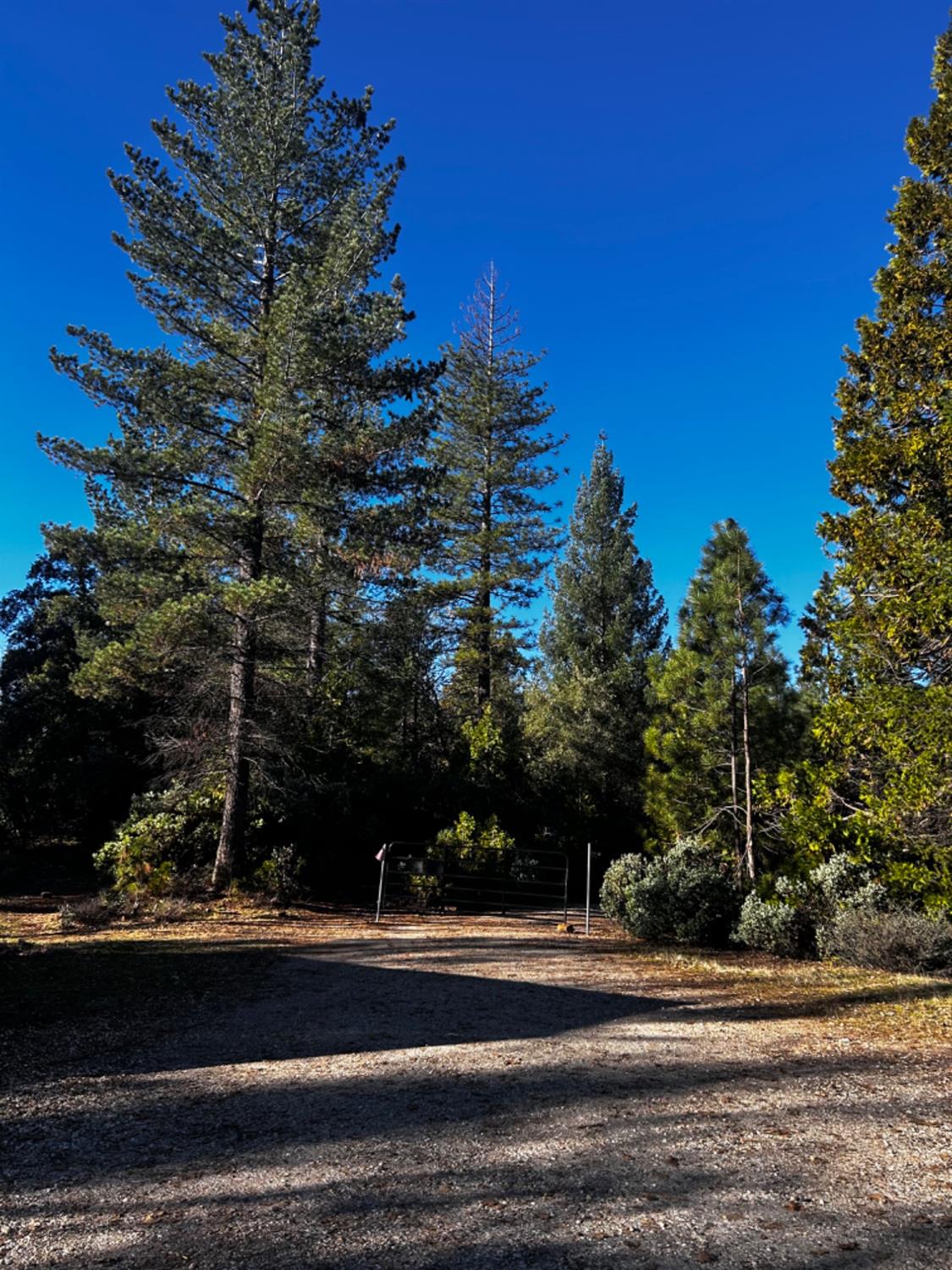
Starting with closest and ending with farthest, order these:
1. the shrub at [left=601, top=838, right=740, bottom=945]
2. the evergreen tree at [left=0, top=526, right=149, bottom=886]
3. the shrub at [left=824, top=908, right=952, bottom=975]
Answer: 1. the shrub at [left=824, top=908, right=952, bottom=975]
2. the shrub at [left=601, top=838, right=740, bottom=945]
3. the evergreen tree at [left=0, top=526, right=149, bottom=886]

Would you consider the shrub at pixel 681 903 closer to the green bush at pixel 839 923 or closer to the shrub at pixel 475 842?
the green bush at pixel 839 923

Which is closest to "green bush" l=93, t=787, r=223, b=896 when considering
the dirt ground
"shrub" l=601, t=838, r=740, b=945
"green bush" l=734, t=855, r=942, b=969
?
the dirt ground

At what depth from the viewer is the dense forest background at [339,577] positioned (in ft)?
29.1

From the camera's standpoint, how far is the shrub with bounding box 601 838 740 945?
10.0 meters

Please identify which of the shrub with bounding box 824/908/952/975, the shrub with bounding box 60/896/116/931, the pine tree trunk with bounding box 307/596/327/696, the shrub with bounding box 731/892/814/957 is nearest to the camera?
the shrub with bounding box 824/908/952/975

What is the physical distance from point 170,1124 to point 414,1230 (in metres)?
1.59

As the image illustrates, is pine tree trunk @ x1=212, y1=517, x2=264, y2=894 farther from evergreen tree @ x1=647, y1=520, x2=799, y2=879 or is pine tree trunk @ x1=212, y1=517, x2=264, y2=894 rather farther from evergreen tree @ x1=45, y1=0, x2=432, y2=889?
evergreen tree @ x1=647, y1=520, x2=799, y2=879

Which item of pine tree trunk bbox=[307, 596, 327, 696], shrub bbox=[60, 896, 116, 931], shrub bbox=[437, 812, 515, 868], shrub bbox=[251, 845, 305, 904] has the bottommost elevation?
shrub bbox=[60, 896, 116, 931]

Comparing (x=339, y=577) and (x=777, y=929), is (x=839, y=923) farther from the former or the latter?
(x=339, y=577)

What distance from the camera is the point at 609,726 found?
2070 centimetres

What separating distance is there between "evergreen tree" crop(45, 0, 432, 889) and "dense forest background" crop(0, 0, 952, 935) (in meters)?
0.06

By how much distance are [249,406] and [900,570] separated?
35.9 feet

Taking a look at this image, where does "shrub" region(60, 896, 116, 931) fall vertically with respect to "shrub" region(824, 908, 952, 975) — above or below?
below

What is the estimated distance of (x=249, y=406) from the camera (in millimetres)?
13672
